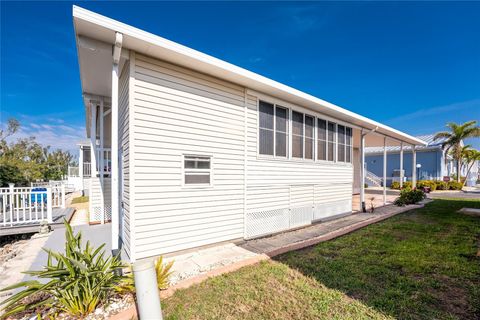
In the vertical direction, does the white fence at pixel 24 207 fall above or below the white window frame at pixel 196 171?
below

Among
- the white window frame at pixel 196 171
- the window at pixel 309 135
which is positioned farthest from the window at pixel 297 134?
the white window frame at pixel 196 171

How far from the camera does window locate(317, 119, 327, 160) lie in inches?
309

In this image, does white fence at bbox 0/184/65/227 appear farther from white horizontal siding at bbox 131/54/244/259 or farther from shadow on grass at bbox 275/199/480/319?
shadow on grass at bbox 275/199/480/319

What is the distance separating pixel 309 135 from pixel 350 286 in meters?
5.04

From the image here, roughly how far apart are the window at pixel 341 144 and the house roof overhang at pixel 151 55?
1.42 metres

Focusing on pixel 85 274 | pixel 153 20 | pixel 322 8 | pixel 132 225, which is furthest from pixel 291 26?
pixel 85 274

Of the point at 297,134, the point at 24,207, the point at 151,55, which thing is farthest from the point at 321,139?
the point at 24,207

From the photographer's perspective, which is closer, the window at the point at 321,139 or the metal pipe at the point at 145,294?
the metal pipe at the point at 145,294

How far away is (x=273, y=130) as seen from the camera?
20.8 feet

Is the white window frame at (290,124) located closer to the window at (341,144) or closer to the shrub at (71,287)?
the window at (341,144)

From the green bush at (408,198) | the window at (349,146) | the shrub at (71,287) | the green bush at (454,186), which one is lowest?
the green bush at (454,186)

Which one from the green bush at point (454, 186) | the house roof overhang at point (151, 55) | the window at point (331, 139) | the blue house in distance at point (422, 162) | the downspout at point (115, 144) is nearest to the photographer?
the house roof overhang at point (151, 55)

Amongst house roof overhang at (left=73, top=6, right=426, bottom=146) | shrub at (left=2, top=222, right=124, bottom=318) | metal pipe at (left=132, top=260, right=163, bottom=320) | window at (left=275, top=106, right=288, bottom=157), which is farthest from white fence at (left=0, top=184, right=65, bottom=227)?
window at (left=275, top=106, right=288, bottom=157)

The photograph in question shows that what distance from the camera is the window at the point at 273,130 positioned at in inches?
240
